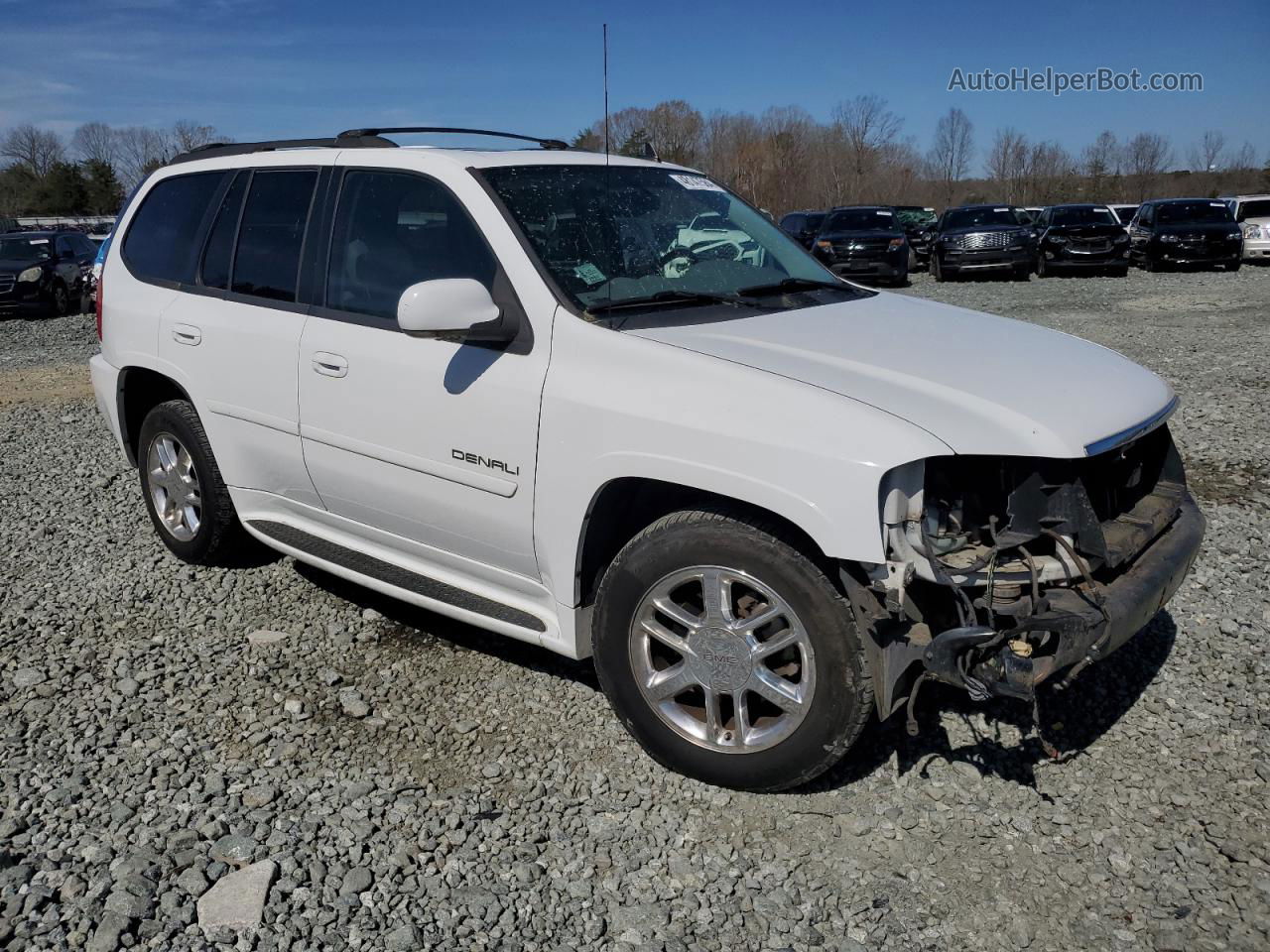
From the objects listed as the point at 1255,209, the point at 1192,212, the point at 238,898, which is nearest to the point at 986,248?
the point at 1192,212

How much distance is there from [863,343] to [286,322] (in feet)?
7.43

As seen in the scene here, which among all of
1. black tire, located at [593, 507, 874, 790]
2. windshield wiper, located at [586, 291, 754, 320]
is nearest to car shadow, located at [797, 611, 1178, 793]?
black tire, located at [593, 507, 874, 790]

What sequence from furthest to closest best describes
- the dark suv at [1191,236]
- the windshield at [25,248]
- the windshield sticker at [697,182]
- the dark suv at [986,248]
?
the dark suv at [1191,236] < the dark suv at [986,248] < the windshield at [25,248] < the windshield sticker at [697,182]

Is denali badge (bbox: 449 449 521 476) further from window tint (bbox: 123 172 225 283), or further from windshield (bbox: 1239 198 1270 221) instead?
windshield (bbox: 1239 198 1270 221)

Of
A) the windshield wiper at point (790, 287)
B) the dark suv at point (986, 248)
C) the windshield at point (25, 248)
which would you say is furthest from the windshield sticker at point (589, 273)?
the dark suv at point (986, 248)

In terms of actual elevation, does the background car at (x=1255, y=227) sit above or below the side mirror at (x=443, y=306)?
below

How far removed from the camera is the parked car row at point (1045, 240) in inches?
843

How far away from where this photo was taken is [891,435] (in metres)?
2.82

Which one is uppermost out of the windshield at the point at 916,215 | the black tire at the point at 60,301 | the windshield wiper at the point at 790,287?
the windshield wiper at the point at 790,287

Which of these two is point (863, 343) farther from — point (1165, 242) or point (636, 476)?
point (1165, 242)

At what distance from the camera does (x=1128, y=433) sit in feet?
10.4

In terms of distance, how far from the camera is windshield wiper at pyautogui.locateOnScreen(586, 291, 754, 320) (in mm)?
3535

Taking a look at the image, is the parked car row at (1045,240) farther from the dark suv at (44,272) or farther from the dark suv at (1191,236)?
the dark suv at (44,272)

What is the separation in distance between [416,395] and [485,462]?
384 mm
